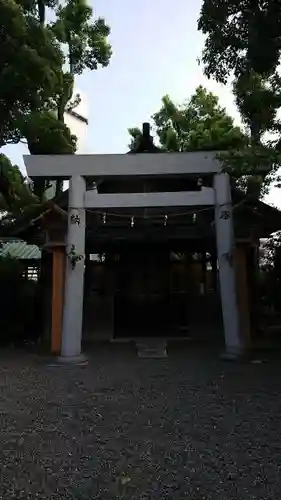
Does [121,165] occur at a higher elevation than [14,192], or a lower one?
lower

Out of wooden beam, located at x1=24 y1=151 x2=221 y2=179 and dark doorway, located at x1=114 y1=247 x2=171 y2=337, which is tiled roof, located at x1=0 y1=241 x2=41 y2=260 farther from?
wooden beam, located at x1=24 y1=151 x2=221 y2=179

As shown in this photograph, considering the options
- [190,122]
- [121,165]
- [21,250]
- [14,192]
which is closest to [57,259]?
[121,165]

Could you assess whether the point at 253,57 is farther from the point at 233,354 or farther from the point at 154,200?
the point at 233,354

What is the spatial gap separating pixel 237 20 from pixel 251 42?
691mm

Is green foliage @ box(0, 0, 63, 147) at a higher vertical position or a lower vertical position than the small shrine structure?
higher

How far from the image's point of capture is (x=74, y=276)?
28.6 feet

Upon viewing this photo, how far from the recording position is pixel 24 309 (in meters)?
11.9

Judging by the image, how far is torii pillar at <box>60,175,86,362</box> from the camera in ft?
Answer: 28.1

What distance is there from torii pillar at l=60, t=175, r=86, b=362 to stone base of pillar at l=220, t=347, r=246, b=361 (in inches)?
105

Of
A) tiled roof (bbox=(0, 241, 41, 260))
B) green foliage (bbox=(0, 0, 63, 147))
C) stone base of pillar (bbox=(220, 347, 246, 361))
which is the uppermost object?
green foliage (bbox=(0, 0, 63, 147))

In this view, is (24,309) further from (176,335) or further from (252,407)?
(252,407)

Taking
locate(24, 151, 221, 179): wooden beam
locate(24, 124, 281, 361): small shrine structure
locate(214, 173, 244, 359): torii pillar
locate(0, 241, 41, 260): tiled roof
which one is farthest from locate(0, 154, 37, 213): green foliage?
locate(214, 173, 244, 359): torii pillar

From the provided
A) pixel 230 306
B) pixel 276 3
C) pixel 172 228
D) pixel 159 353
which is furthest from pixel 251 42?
pixel 159 353

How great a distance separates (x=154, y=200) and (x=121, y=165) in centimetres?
95
